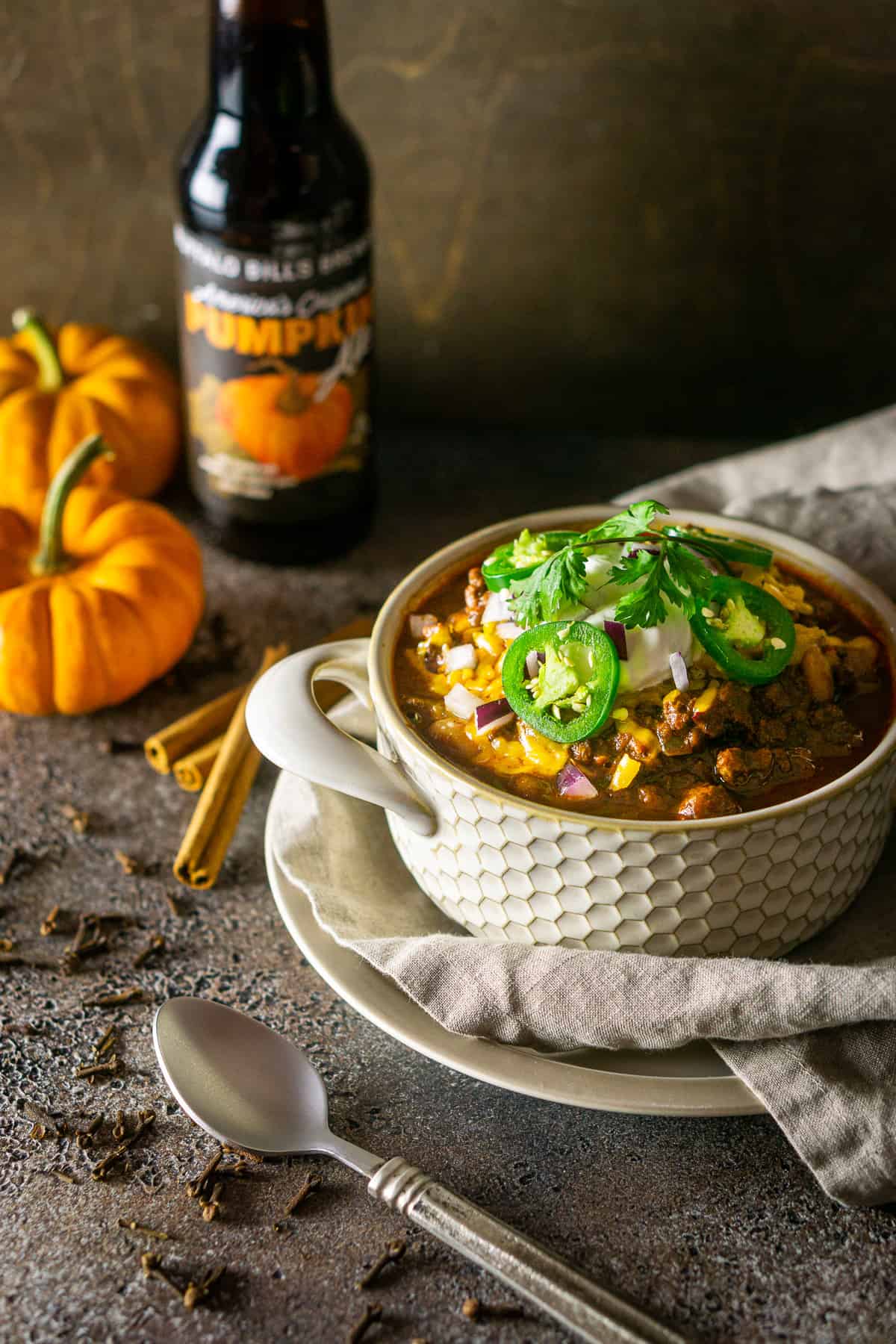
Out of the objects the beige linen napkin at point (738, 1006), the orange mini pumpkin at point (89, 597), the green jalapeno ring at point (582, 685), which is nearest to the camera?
the beige linen napkin at point (738, 1006)

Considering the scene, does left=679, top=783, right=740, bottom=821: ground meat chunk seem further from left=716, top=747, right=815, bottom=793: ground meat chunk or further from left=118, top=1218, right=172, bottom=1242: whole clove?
left=118, top=1218, right=172, bottom=1242: whole clove

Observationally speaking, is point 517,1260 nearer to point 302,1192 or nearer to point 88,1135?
point 302,1192

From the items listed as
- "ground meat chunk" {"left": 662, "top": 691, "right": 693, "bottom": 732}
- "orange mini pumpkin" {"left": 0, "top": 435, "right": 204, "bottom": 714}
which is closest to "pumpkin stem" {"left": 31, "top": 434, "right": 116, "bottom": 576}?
"orange mini pumpkin" {"left": 0, "top": 435, "right": 204, "bottom": 714}

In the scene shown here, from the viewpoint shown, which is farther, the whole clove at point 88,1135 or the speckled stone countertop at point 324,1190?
the whole clove at point 88,1135

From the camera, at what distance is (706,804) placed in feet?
3.93

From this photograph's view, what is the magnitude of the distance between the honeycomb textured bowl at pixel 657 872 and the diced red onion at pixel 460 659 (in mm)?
140

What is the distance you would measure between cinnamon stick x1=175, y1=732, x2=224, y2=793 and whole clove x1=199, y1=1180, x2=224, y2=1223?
0.57 meters

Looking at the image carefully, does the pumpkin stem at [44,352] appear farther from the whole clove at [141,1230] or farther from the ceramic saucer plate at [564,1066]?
the whole clove at [141,1230]

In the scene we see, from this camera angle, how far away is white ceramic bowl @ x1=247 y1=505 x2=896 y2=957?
117cm

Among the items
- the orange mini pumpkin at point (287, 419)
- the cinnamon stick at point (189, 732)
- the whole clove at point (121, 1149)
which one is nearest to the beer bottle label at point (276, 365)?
the orange mini pumpkin at point (287, 419)

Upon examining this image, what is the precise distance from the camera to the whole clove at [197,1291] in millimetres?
1109

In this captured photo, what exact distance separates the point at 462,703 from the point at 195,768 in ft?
1.58

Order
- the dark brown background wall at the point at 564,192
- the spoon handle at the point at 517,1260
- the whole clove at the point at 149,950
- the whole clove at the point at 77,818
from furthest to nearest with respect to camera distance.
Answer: the dark brown background wall at the point at 564,192
the whole clove at the point at 77,818
the whole clove at the point at 149,950
the spoon handle at the point at 517,1260

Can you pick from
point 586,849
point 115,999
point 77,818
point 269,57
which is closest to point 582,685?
point 586,849
